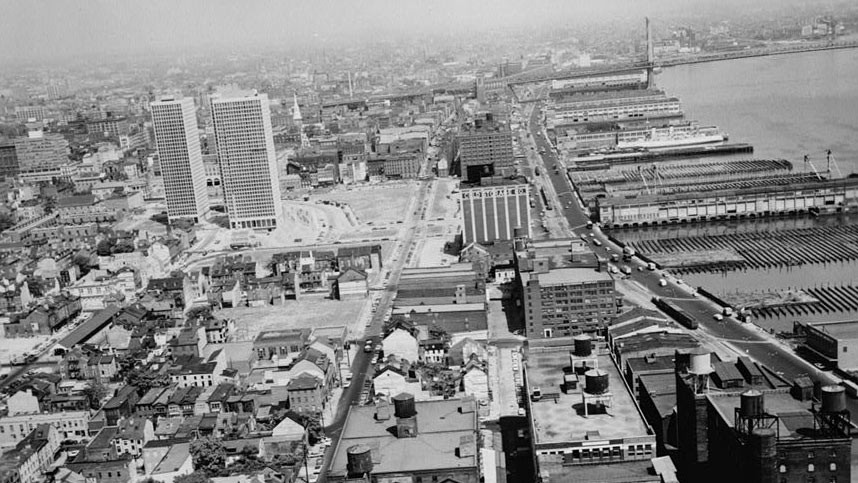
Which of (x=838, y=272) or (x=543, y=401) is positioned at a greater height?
(x=543, y=401)

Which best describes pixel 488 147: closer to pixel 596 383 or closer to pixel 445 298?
pixel 445 298

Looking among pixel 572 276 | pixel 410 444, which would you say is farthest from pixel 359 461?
pixel 572 276

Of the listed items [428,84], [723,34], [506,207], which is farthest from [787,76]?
[506,207]

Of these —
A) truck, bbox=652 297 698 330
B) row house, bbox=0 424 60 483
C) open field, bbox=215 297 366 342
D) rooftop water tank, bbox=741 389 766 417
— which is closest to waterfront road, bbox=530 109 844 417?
truck, bbox=652 297 698 330

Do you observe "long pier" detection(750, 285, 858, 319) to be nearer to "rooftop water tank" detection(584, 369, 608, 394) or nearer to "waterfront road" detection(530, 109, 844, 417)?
"waterfront road" detection(530, 109, 844, 417)

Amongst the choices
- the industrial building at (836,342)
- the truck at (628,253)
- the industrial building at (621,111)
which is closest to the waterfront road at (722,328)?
the truck at (628,253)

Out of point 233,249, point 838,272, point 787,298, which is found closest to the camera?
point 787,298

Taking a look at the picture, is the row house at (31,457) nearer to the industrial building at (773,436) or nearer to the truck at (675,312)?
the industrial building at (773,436)

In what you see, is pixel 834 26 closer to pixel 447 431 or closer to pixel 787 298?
pixel 787 298
